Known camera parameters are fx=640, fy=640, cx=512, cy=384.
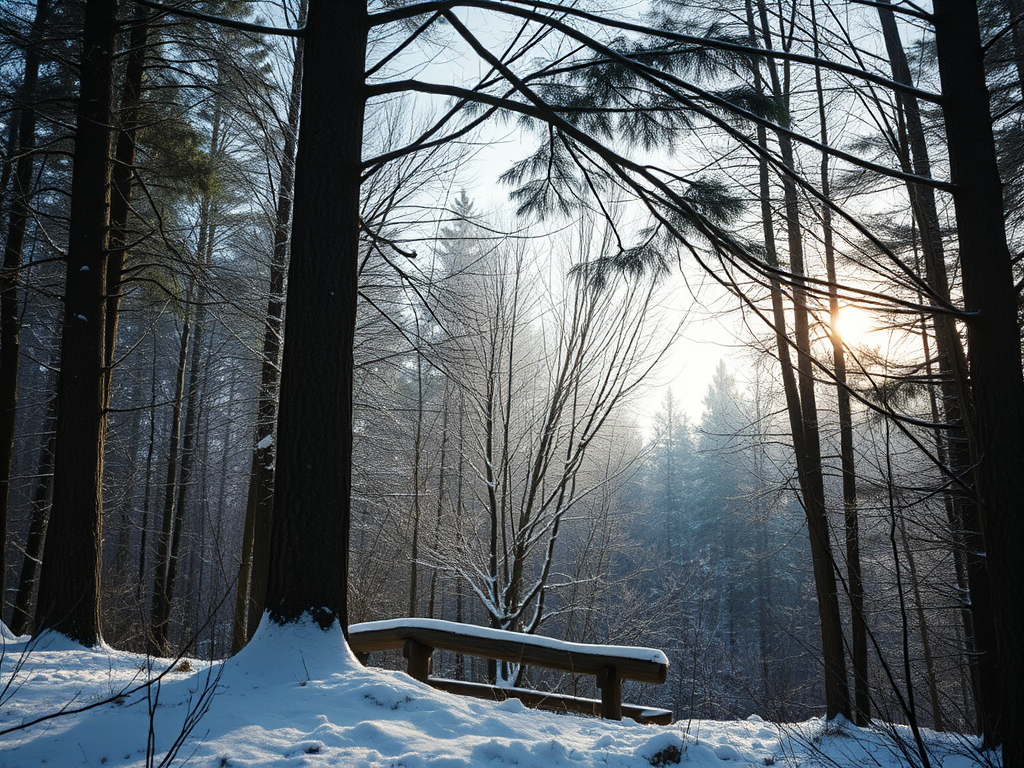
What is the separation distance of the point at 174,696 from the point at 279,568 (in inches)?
29.8

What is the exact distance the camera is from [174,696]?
2826 mm

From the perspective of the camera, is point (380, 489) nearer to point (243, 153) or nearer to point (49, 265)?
→ point (243, 153)

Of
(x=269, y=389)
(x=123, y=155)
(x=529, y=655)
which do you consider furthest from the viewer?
(x=269, y=389)

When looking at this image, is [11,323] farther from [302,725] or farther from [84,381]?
[302,725]

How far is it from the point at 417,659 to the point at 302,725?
242 cm

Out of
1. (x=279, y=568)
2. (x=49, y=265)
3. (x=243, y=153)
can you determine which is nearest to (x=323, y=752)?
(x=279, y=568)

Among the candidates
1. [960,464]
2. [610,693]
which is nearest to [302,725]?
[610,693]

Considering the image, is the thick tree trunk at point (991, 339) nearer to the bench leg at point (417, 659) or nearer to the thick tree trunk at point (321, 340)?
the thick tree trunk at point (321, 340)

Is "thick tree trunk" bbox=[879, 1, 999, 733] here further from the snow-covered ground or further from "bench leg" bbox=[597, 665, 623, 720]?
"bench leg" bbox=[597, 665, 623, 720]

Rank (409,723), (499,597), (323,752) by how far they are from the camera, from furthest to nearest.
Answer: (499,597) → (409,723) → (323,752)

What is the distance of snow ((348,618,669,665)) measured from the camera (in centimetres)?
457

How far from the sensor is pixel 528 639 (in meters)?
4.78

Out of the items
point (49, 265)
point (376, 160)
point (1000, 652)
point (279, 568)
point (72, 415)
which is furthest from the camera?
point (49, 265)

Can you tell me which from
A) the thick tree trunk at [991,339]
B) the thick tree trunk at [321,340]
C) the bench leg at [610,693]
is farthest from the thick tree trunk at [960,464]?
the thick tree trunk at [321,340]
